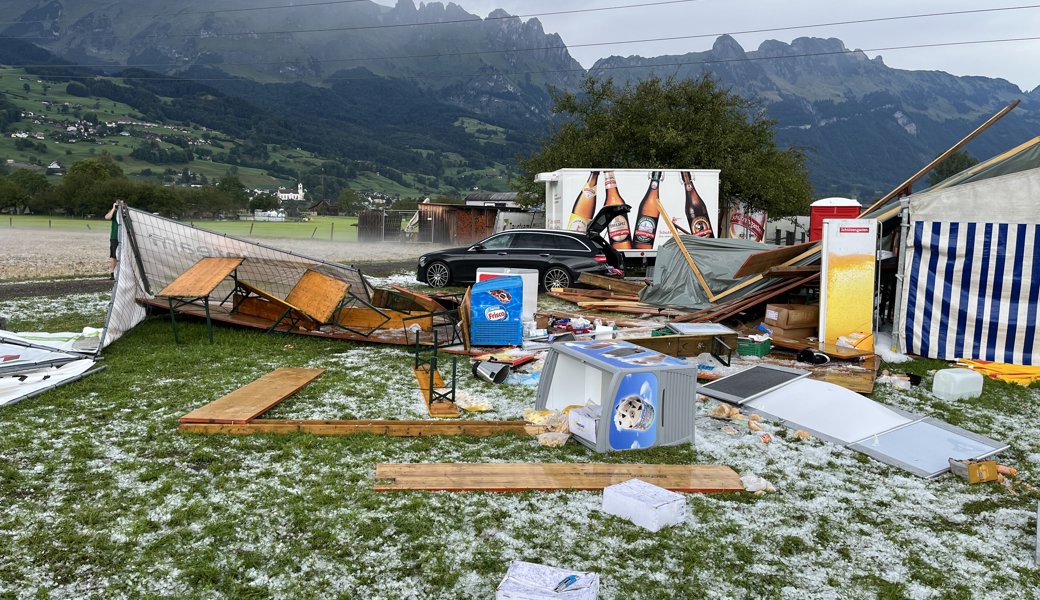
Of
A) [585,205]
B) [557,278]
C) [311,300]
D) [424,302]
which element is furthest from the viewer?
[585,205]

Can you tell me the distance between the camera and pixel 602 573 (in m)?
→ 3.50

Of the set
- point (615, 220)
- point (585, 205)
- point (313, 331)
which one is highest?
point (585, 205)

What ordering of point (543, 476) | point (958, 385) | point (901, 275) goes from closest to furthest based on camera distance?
point (543, 476)
point (958, 385)
point (901, 275)

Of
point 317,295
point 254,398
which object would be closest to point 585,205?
point 317,295

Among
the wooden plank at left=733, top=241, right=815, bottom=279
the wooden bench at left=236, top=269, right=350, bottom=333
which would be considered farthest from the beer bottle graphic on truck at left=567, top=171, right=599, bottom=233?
the wooden bench at left=236, top=269, right=350, bottom=333

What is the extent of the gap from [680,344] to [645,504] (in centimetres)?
486

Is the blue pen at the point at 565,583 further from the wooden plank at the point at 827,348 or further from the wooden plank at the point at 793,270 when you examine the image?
the wooden plank at the point at 793,270

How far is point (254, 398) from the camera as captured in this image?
244 inches

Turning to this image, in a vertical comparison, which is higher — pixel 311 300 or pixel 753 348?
pixel 311 300

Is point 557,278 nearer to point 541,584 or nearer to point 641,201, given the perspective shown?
point 641,201

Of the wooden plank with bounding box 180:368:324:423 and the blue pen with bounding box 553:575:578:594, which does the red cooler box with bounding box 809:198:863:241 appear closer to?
the wooden plank with bounding box 180:368:324:423

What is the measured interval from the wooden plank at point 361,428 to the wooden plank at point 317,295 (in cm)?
376

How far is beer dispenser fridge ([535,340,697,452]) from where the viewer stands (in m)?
5.17

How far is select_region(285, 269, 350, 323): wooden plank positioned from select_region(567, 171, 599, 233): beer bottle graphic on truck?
1071 centimetres
